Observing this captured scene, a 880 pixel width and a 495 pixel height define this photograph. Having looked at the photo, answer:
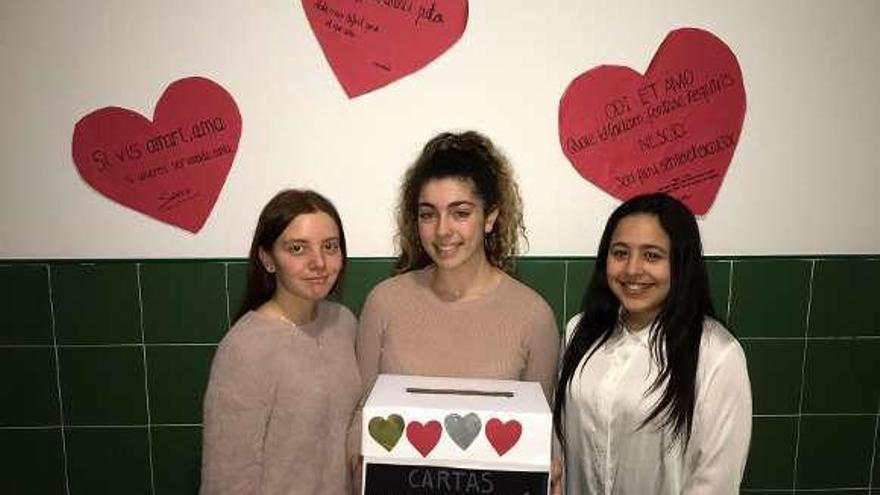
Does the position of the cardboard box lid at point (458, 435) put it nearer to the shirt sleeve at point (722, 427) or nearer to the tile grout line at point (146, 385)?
the shirt sleeve at point (722, 427)

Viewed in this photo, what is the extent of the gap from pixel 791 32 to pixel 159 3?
5.91ft

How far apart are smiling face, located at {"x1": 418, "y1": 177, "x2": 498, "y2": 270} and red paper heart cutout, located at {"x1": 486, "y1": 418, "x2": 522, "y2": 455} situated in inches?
16.8

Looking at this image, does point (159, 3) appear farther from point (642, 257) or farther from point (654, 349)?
point (654, 349)

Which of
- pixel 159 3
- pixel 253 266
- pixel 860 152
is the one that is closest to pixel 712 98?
pixel 860 152

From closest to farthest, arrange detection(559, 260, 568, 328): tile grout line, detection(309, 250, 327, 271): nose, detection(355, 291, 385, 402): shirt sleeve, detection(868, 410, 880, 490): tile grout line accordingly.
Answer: detection(309, 250, 327, 271): nose < detection(355, 291, 385, 402): shirt sleeve < detection(559, 260, 568, 328): tile grout line < detection(868, 410, 880, 490): tile grout line

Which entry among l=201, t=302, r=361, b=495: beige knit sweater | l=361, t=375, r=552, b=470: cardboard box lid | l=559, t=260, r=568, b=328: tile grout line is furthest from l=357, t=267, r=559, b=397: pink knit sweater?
l=559, t=260, r=568, b=328: tile grout line

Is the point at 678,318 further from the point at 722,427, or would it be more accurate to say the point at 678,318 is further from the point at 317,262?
the point at 317,262

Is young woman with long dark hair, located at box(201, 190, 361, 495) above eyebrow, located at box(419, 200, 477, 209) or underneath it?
underneath

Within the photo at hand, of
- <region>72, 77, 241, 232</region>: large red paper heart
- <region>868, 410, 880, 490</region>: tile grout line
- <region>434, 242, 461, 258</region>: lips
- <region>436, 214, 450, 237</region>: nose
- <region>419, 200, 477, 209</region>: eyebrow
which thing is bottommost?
<region>868, 410, 880, 490</region>: tile grout line

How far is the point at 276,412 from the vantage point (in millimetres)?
1123

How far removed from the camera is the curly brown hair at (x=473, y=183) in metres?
1.30

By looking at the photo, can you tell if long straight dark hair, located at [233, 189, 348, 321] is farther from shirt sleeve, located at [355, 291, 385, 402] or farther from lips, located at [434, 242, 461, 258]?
lips, located at [434, 242, 461, 258]

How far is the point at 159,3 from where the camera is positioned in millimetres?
1605

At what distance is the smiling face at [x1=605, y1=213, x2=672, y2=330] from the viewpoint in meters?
1.13
